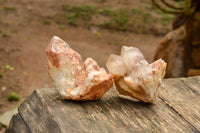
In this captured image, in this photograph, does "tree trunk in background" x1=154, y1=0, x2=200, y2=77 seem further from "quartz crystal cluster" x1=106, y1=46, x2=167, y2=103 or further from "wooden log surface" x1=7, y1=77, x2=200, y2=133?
"quartz crystal cluster" x1=106, y1=46, x2=167, y2=103

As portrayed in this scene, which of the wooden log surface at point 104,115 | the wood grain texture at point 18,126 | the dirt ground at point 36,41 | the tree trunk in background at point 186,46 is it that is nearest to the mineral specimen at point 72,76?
the wooden log surface at point 104,115

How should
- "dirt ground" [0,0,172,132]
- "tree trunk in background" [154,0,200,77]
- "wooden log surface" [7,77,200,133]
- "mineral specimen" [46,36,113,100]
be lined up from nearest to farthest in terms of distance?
"wooden log surface" [7,77,200,133] < "mineral specimen" [46,36,113,100] < "tree trunk in background" [154,0,200,77] < "dirt ground" [0,0,172,132]

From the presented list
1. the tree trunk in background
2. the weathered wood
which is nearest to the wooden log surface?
the weathered wood

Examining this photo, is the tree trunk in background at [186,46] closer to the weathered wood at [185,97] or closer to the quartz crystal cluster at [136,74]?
the weathered wood at [185,97]

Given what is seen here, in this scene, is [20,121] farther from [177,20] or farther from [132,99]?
[177,20]

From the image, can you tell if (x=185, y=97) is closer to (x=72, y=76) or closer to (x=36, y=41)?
(x=72, y=76)

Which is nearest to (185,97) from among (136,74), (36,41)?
(136,74)

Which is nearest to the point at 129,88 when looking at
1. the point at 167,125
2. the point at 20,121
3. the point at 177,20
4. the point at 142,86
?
the point at 142,86
